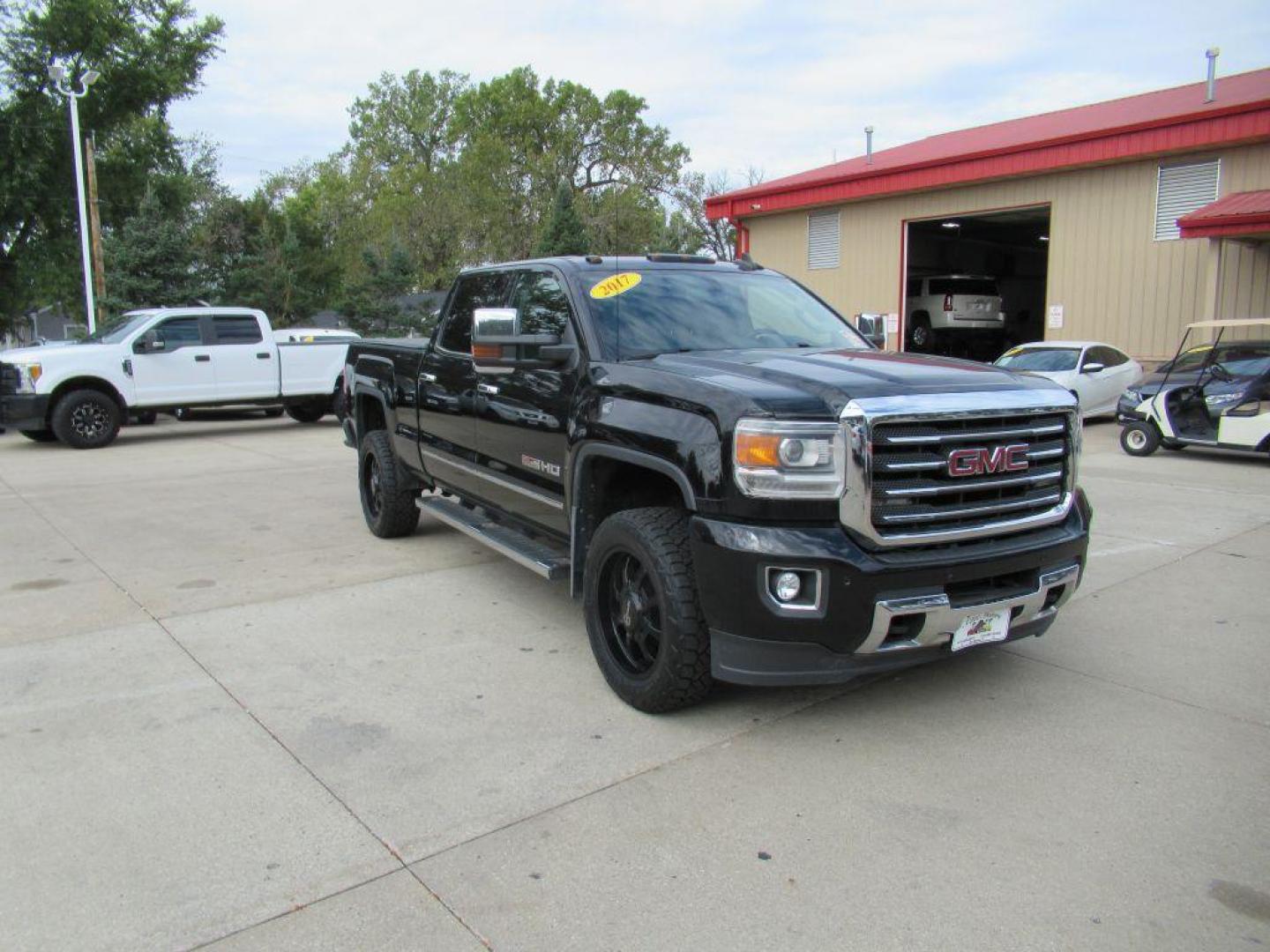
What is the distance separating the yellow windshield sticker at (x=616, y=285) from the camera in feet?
15.9

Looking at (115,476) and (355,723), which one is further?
(115,476)

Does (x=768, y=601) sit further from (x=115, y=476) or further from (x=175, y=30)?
(x=175, y=30)

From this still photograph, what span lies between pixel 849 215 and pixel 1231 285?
8.18 meters

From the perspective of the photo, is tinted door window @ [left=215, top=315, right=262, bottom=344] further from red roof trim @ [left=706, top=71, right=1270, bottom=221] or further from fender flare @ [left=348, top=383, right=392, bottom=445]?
red roof trim @ [left=706, top=71, right=1270, bottom=221]

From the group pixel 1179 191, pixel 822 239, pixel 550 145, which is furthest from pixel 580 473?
pixel 550 145

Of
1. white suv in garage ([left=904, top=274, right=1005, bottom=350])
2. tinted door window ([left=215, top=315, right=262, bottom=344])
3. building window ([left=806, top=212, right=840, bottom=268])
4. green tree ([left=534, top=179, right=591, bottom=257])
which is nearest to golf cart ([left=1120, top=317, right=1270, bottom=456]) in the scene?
white suv in garage ([left=904, top=274, right=1005, bottom=350])

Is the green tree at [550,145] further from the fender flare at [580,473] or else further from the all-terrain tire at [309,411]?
the fender flare at [580,473]

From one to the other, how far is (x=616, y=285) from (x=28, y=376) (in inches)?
452

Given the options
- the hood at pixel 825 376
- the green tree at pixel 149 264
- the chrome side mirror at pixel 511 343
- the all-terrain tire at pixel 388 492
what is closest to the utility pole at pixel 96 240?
the green tree at pixel 149 264

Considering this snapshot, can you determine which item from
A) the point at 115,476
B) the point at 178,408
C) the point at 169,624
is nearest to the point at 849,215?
the point at 178,408

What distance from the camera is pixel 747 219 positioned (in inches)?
952

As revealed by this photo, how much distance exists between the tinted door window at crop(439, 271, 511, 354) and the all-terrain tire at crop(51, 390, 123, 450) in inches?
372

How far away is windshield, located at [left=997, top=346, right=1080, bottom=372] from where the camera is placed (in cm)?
1521

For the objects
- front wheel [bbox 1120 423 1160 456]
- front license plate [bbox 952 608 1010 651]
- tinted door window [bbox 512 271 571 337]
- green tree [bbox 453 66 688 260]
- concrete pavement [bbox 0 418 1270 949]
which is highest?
green tree [bbox 453 66 688 260]
